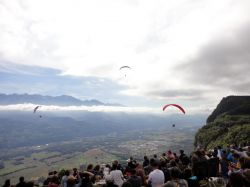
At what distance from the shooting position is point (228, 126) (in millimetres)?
63344

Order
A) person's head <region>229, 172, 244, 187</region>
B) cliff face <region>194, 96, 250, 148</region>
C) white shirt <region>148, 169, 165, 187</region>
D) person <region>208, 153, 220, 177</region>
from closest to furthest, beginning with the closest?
1. person's head <region>229, 172, 244, 187</region>
2. white shirt <region>148, 169, 165, 187</region>
3. person <region>208, 153, 220, 177</region>
4. cliff face <region>194, 96, 250, 148</region>

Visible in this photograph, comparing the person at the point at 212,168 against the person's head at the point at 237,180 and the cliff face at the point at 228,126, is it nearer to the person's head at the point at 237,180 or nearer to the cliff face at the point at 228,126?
the person's head at the point at 237,180

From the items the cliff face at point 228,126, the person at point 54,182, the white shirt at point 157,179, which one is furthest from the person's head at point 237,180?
the cliff face at point 228,126

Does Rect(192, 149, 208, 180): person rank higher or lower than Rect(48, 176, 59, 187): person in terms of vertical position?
higher

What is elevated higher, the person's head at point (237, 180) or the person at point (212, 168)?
the person's head at point (237, 180)

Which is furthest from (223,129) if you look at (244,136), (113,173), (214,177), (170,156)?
(113,173)

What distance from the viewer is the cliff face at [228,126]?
4841 cm

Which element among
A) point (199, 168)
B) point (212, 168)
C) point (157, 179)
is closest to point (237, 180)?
point (157, 179)

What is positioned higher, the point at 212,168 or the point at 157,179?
the point at 212,168

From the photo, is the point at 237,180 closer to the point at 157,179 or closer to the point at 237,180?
the point at 237,180

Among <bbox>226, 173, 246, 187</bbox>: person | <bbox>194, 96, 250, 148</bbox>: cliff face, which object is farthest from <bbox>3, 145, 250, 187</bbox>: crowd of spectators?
<bbox>194, 96, 250, 148</bbox>: cliff face

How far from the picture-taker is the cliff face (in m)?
48.4

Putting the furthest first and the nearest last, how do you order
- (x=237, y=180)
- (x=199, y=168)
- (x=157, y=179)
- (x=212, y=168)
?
(x=212, y=168) < (x=199, y=168) < (x=157, y=179) < (x=237, y=180)

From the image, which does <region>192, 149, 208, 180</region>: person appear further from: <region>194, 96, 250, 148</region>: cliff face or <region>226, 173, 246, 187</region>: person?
<region>194, 96, 250, 148</region>: cliff face
